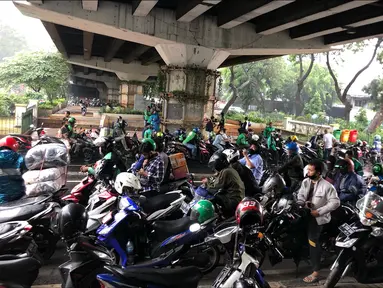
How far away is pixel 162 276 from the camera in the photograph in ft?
9.00

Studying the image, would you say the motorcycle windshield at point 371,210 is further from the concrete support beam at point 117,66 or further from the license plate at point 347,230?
the concrete support beam at point 117,66

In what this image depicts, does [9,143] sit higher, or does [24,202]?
[9,143]

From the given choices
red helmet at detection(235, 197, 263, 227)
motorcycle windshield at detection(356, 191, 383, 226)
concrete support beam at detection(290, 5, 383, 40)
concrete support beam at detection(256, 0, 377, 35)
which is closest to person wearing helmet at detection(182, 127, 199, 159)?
concrete support beam at detection(256, 0, 377, 35)

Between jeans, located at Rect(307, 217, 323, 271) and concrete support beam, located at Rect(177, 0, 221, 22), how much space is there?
641 centimetres

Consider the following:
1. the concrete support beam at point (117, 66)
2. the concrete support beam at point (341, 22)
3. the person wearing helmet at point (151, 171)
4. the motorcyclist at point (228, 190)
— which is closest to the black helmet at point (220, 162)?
the motorcyclist at point (228, 190)

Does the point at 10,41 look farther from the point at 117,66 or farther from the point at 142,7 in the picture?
the point at 142,7

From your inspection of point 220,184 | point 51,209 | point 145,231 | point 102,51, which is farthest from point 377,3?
point 102,51

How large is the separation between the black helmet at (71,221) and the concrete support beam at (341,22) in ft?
30.9

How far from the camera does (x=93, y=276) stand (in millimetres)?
3125

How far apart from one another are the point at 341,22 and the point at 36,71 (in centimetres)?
2299

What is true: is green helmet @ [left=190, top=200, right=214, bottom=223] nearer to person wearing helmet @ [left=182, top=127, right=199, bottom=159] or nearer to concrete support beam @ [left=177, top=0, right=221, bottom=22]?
concrete support beam @ [left=177, top=0, right=221, bottom=22]

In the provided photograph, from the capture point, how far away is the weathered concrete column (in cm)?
1321

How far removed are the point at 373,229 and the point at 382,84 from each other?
28748mm

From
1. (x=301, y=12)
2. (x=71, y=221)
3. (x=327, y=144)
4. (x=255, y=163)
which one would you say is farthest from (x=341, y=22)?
(x=71, y=221)
